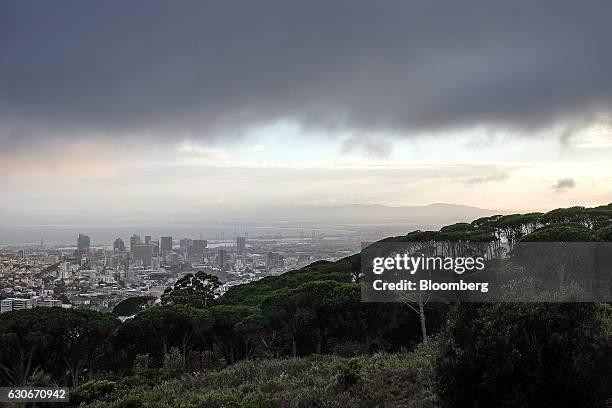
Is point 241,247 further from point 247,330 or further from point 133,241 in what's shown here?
point 247,330

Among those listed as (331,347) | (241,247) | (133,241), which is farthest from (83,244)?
(331,347)

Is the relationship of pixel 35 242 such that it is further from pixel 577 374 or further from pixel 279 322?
pixel 577 374

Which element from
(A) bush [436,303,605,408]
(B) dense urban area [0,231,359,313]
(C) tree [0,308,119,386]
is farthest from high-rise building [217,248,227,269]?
(A) bush [436,303,605,408]

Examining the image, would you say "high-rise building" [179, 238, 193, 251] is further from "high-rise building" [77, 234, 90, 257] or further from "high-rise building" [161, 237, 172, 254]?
"high-rise building" [77, 234, 90, 257]

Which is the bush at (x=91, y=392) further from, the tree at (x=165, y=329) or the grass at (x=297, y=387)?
the tree at (x=165, y=329)

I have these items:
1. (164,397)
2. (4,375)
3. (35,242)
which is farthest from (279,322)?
(35,242)
